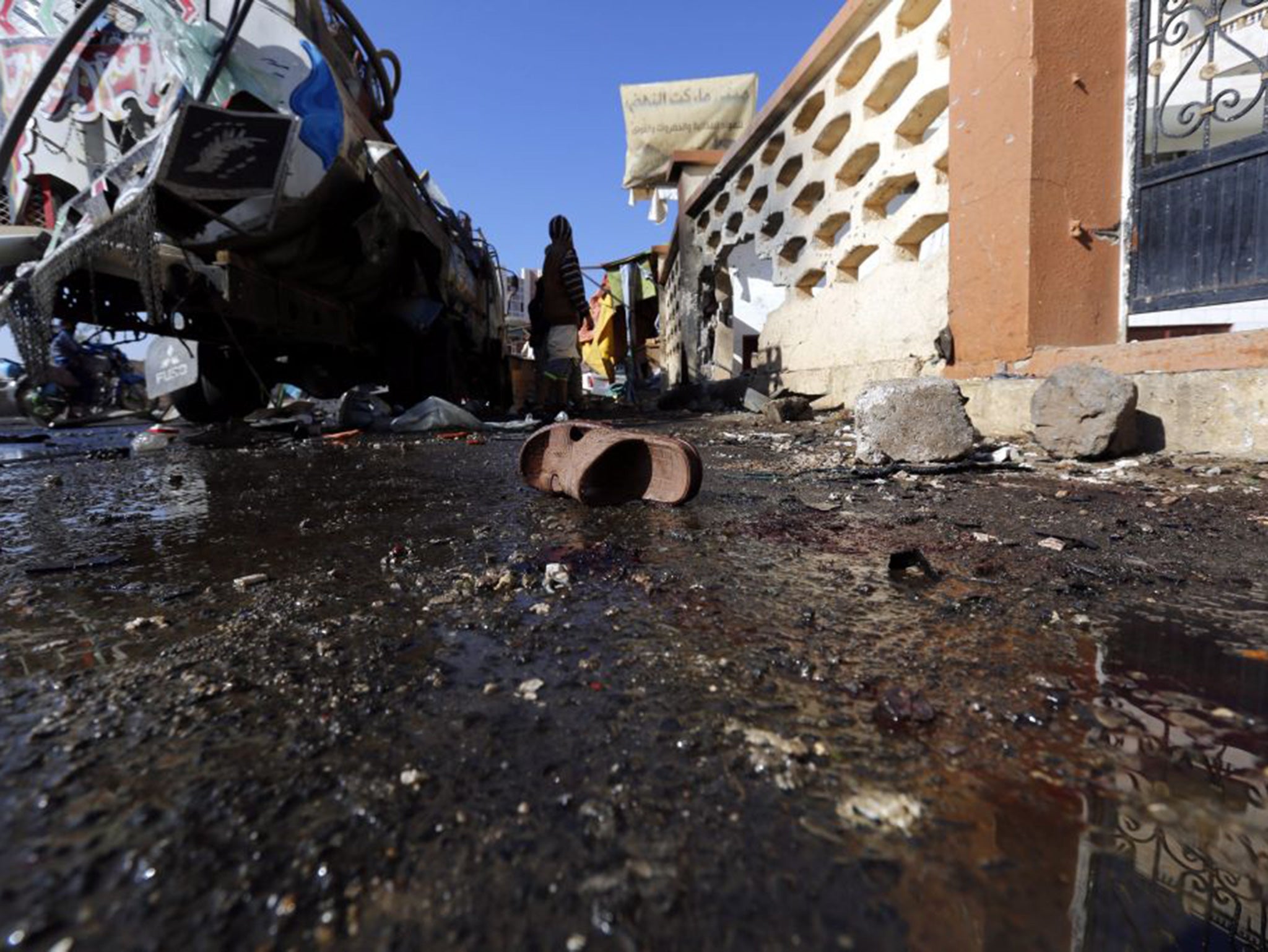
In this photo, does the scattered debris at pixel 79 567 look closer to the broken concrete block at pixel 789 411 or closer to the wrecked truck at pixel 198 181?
the wrecked truck at pixel 198 181

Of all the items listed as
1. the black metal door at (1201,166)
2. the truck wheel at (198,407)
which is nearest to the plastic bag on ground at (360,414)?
the truck wheel at (198,407)

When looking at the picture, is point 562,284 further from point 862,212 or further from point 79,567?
point 79,567

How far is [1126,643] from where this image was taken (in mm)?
873

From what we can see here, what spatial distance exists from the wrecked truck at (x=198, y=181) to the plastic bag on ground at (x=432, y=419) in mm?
892

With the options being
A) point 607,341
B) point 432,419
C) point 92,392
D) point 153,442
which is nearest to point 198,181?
point 153,442

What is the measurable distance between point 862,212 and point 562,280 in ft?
16.7

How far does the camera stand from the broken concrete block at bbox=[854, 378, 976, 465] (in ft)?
7.82

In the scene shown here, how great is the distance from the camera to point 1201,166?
2.56 meters

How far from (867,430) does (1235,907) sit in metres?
2.15

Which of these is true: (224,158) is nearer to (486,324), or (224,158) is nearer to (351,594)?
(351,594)

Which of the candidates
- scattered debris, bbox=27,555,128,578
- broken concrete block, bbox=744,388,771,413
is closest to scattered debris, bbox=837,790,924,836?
scattered debris, bbox=27,555,128,578

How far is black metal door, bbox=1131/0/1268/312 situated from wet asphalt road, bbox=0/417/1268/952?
189 centimetres

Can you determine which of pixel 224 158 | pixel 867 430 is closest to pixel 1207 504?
pixel 867 430

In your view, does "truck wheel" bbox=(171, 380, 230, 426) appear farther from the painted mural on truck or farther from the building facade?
the building facade
